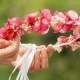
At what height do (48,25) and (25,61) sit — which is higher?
(48,25)

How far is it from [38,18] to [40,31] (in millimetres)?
57

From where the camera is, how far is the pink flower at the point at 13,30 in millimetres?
1241

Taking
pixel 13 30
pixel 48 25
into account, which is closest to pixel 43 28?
pixel 48 25

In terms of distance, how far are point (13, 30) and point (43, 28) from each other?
0.13 metres

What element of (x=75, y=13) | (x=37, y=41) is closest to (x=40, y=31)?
(x=37, y=41)

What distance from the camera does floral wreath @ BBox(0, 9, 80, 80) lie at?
1.21m

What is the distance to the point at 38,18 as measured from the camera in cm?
124

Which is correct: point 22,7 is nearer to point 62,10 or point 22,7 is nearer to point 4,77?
point 62,10

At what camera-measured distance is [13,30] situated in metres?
1.24

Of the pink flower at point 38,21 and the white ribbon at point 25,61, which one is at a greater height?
the pink flower at point 38,21

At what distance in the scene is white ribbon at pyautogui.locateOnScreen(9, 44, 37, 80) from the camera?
123 cm

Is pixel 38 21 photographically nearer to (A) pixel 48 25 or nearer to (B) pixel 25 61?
(A) pixel 48 25

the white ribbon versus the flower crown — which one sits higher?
the flower crown

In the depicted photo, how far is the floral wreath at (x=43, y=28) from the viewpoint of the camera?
3.98ft
